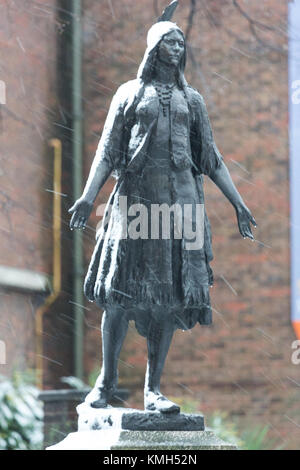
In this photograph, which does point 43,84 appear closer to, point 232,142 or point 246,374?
point 232,142

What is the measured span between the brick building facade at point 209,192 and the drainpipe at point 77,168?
7 centimetres

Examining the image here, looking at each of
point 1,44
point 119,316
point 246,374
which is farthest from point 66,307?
point 119,316

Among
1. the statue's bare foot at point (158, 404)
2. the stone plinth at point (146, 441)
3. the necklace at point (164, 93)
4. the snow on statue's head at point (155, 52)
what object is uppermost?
the snow on statue's head at point (155, 52)

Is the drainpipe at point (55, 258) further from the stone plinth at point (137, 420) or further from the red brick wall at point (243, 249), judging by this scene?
the stone plinth at point (137, 420)

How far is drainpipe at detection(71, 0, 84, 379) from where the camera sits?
466 inches

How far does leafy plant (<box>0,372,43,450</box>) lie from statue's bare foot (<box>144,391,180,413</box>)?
14.7 ft

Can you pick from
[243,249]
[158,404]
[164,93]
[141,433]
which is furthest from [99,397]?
[243,249]

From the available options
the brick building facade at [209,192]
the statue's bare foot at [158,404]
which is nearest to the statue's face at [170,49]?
the statue's bare foot at [158,404]

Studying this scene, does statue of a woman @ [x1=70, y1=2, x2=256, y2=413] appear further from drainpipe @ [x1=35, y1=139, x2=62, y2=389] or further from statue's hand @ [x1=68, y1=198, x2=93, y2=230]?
drainpipe @ [x1=35, y1=139, x2=62, y2=389]

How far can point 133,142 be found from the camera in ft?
19.8

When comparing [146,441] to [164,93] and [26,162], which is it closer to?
[164,93]

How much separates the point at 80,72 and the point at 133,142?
633 cm

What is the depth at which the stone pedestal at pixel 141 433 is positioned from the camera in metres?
5.58

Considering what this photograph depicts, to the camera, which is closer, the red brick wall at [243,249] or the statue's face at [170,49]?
the statue's face at [170,49]
